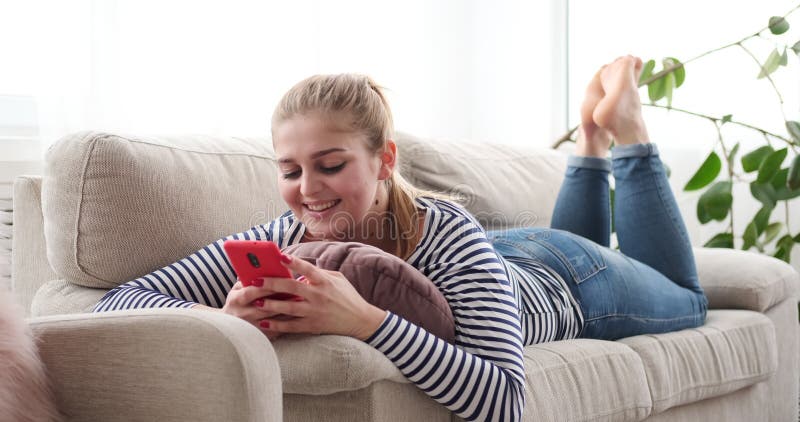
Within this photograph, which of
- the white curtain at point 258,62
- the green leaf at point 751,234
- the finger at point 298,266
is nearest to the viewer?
the finger at point 298,266

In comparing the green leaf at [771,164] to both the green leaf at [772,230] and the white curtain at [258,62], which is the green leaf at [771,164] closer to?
the green leaf at [772,230]

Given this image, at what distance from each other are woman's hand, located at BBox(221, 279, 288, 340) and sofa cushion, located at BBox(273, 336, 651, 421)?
1.7 inches

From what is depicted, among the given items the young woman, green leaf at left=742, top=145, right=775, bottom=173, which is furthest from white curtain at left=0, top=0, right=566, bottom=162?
green leaf at left=742, top=145, right=775, bottom=173

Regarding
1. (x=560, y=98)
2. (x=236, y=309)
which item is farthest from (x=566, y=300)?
(x=560, y=98)

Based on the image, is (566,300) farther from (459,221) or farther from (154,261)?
(154,261)

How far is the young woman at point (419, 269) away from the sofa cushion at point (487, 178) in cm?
20

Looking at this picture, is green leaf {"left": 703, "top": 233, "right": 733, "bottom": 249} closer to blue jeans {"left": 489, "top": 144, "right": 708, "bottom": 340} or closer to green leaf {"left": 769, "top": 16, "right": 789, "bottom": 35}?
green leaf {"left": 769, "top": 16, "right": 789, "bottom": 35}

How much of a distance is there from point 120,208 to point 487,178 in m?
1.07

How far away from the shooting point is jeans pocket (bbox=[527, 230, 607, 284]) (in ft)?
6.18

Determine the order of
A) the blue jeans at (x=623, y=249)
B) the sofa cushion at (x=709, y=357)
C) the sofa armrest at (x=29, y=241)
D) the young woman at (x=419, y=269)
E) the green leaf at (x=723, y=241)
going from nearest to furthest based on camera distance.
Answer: the young woman at (x=419, y=269), the sofa armrest at (x=29, y=241), the sofa cushion at (x=709, y=357), the blue jeans at (x=623, y=249), the green leaf at (x=723, y=241)

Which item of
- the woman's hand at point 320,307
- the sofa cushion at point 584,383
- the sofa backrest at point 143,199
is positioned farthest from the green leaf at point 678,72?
the woman's hand at point 320,307

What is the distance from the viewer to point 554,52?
13.4ft

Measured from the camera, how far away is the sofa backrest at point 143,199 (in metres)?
1.46

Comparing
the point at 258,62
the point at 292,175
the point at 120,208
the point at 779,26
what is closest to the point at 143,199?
the point at 120,208
